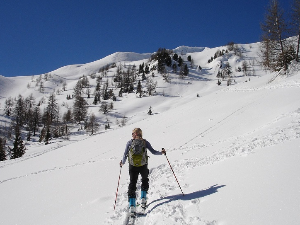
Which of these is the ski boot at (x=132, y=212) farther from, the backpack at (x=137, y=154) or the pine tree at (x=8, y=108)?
the pine tree at (x=8, y=108)

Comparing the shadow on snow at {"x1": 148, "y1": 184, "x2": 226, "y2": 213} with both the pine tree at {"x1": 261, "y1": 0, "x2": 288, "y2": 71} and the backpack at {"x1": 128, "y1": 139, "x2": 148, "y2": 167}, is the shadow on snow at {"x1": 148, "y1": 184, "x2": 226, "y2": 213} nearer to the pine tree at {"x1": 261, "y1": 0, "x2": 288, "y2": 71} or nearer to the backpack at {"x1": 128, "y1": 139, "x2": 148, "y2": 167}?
the backpack at {"x1": 128, "y1": 139, "x2": 148, "y2": 167}

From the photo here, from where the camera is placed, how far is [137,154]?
5.56 meters

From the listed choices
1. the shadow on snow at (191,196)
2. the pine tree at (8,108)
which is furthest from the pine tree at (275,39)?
the pine tree at (8,108)

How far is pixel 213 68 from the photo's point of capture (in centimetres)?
16225

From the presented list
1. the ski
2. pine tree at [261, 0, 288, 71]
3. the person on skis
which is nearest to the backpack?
the person on skis

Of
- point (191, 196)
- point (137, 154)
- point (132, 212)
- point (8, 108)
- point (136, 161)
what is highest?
point (137, 154)

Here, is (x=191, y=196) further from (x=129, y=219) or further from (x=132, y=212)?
(x=129, y=219)

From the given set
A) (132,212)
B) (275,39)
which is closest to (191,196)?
(132,212)

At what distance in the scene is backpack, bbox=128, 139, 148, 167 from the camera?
5.57 m

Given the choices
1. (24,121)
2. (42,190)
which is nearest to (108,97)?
(24,121)

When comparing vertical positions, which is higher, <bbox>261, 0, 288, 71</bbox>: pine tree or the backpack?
<bbox>261, 0, 288, 71</bbox>: pine tree

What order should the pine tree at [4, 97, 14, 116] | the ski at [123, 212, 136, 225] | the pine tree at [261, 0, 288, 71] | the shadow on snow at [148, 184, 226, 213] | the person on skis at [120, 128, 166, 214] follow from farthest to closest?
the pine tree at [4, 97, 14, 116] → the pine tree at [261, 0, 288, 71] → the person on skis at [120, 128, 166, 214] → the shadow on snow at [148, 184, 226, 213] → the ski at [123, 212, 136, 225]

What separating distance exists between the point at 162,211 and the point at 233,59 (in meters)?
184

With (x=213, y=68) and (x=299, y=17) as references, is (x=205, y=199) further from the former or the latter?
(x=213, y=68)
